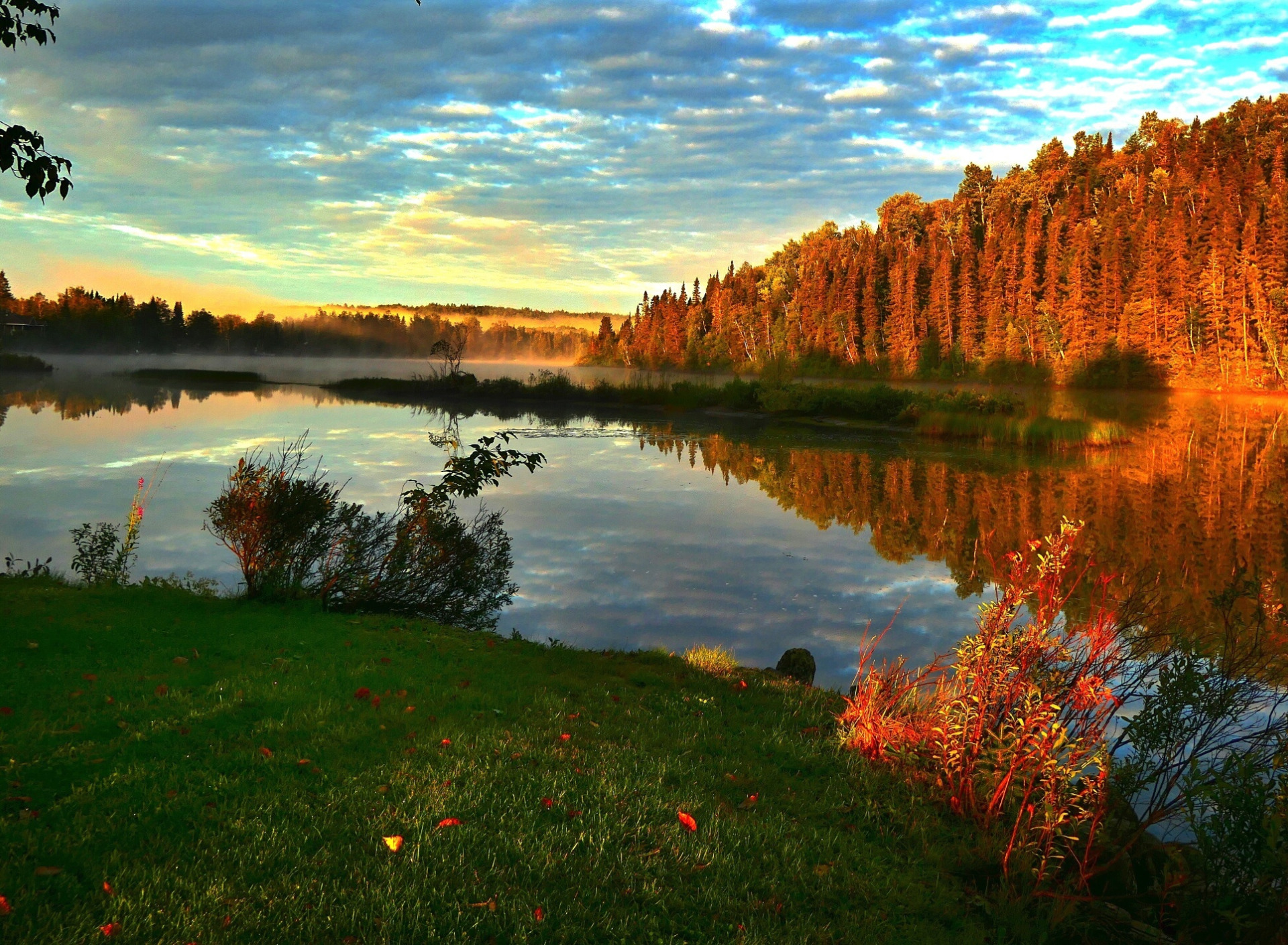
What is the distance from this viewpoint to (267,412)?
53.7m

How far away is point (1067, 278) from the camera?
81438mm

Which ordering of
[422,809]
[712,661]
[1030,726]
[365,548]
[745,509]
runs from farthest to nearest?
[745,509] → [365,548] → [712,661] → [1030,726] → [422,809]

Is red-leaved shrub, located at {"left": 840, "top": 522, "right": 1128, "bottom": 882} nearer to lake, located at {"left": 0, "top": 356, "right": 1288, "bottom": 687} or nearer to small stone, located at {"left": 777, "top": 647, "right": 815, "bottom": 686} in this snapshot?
lake, located at {"left": 0, "top": 356, "right": 1288, "bottom": 687}

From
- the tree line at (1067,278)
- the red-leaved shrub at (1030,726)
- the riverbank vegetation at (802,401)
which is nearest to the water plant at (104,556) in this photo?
the red-leaved shrub at (1030,726)

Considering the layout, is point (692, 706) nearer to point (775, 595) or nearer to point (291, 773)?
point (291, 773)

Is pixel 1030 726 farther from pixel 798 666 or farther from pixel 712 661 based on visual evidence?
pixel 798 666

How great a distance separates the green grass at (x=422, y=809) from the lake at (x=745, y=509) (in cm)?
418

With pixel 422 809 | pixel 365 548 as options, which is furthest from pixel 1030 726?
pixel 365 548

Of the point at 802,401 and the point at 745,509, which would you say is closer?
the point at 745,509

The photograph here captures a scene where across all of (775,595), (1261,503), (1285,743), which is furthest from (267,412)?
(1285,743)

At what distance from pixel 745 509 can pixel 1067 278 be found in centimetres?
7260

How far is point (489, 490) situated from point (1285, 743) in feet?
75.7

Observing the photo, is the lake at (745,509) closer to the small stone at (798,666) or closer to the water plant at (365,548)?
the small stone at (798,666)

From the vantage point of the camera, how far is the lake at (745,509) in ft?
45.5
